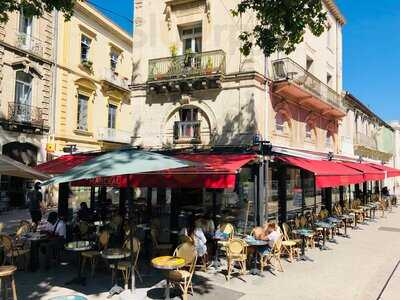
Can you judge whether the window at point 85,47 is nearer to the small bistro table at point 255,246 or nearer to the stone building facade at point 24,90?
the stone building facade at point 24,90

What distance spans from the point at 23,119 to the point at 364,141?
28189mm

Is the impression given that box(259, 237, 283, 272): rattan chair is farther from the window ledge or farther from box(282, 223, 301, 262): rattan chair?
the window ledge

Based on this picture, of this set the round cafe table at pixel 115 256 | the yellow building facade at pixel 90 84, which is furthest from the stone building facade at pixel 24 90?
the round cafe table at pixel 115 256

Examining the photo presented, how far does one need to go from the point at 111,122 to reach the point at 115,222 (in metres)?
18.9

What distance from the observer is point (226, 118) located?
1468 cm

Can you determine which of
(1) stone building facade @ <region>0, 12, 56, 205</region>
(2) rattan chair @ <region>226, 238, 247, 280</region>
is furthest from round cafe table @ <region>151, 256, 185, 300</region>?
(1) stone building facade @ <region>0, 12, 56, 205</region>

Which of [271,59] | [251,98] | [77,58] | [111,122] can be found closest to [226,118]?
[251,98]

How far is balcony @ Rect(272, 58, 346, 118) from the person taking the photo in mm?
15391

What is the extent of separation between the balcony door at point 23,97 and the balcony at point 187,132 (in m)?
10.5

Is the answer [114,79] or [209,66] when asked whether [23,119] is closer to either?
[114,79]

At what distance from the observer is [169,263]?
7.23 meters

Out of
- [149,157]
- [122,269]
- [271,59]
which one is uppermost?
[271,59]

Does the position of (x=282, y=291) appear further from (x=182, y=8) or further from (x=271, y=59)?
(x=182, y=8)

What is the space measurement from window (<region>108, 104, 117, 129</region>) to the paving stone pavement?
20.7 m
